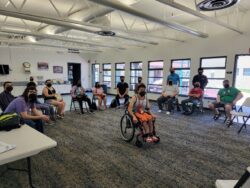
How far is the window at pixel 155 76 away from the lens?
8250mm

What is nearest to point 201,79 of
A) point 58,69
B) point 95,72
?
point 95,72

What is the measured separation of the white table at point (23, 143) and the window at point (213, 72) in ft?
20.5

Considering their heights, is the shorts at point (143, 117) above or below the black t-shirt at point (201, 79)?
below

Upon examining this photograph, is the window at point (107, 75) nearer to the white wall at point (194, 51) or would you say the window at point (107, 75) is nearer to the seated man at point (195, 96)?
the white wall at point (194, 51)

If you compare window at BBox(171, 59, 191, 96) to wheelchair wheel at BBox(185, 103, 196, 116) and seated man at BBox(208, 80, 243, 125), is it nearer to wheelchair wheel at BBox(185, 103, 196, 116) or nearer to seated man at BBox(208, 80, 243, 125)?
wheelchair wheel at BBox(185, 103, 196, 116)

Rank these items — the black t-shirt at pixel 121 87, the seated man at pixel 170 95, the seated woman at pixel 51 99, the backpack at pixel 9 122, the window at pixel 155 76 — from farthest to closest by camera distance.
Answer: the window at pixel 155 76
the black t-shirt at pixel 121 87
the seated man at pixel 170 95
the seated woman at pixel 51 99
the backpack at pixel 9 122

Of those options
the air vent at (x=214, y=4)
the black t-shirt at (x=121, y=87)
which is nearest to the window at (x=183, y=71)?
the black t-shirt at (x=121, y=87)

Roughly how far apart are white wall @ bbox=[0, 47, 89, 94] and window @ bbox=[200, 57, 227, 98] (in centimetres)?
800

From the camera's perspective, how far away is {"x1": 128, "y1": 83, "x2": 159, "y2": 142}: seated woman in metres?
3.14

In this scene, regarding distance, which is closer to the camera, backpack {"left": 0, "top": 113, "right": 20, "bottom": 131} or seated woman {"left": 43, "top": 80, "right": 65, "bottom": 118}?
backpack {"left": 0, "top": 113, "right": 20, "bottom": 131}

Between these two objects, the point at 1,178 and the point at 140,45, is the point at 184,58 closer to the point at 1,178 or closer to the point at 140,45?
the point at 140,45

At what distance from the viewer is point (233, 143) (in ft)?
11.1

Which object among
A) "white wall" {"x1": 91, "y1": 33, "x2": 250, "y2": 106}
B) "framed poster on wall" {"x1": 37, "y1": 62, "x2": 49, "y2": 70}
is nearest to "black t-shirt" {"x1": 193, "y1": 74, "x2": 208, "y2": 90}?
"white wall" {"x1": 91, "y1": 33, "x2": 250, "y2": 106}

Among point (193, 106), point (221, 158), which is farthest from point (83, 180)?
point (193, 106)
